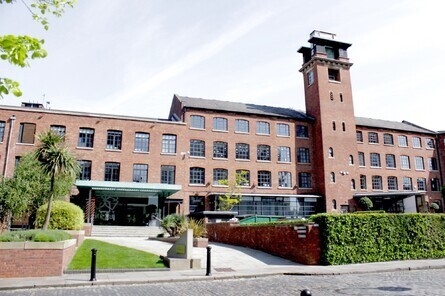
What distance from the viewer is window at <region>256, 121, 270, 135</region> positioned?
38.9 metres

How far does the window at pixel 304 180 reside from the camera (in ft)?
128

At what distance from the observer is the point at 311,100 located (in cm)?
4172

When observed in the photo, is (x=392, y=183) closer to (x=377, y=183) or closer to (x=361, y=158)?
(x=377, y=183)

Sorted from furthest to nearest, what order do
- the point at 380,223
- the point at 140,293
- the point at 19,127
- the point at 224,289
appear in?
the point at 19,127, the point at 380,223, the point at 224,289, the point at 140,293

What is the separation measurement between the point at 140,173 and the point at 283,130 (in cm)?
1665

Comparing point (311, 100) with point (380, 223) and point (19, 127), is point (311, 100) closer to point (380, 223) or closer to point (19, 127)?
point (380, 223)

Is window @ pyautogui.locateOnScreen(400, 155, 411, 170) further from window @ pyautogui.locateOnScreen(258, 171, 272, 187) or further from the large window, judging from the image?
the large window

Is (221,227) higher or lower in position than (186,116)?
lower

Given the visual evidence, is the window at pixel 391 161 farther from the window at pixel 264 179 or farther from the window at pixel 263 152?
the window at pixel 264 179

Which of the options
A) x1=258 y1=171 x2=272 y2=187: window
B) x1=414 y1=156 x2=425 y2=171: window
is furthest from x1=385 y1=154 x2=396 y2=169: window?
x1=258 y1=171 x2=272 y2=187: window

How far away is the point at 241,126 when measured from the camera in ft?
126

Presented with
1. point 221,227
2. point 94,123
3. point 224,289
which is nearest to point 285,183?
point 221,227

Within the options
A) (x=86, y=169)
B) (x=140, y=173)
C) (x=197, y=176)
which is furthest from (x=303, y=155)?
(x=86, y=169)

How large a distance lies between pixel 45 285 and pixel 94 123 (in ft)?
80.4
